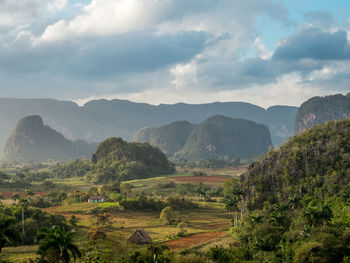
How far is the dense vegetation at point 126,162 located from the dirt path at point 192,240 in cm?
7843

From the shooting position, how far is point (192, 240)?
51.7 metres

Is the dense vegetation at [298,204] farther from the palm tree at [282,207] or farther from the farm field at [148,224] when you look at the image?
the farm field at [148,224]

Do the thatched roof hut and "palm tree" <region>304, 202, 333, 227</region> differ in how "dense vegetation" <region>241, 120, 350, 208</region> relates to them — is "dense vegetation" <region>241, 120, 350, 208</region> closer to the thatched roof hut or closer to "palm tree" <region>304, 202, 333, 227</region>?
"palm tree" <region>304, 202, 333, 227</region>

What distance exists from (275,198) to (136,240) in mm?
26264

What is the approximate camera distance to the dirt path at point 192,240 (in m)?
47.8

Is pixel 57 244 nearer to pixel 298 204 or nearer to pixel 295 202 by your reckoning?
pixel 295 202

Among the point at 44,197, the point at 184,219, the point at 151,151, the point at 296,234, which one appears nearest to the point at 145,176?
the point at 151,151

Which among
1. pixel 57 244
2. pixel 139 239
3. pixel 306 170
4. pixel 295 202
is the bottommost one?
pixel 139 239

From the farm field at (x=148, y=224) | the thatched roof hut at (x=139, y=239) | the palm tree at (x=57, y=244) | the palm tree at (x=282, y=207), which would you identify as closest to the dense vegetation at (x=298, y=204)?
the palm tree at (x=282, y=207)

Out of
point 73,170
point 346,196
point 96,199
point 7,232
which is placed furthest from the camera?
point 73,170

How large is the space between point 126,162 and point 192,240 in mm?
93734

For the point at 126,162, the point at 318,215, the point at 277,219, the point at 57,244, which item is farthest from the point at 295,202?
the point at 126,162

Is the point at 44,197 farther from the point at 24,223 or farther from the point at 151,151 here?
the point at 151,151

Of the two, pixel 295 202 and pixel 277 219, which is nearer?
pixel 277 219
